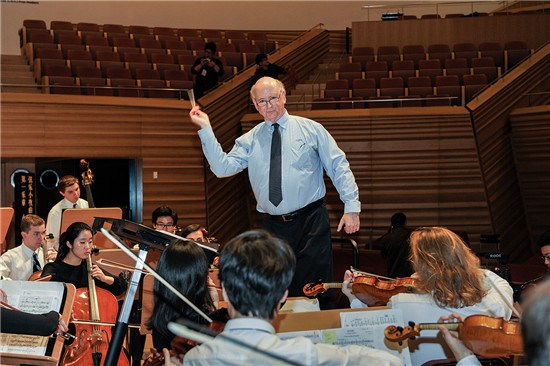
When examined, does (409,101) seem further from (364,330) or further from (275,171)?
(364,330)

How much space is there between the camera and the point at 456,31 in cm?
1286

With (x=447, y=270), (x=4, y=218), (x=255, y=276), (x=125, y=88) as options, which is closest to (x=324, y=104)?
(x=125, y=88)

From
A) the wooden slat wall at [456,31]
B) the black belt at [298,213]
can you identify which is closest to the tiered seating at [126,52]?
the wooden slat wall at [456,31]

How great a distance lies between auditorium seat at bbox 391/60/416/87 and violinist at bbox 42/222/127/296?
7.69 meters

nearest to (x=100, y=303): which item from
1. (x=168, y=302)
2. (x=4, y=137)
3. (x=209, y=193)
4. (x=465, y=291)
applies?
(x=168, y=302)

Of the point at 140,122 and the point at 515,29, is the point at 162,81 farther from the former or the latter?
the point at 515,29

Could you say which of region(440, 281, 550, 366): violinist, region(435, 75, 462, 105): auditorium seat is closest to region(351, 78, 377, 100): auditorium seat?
region(435, 75, 462, 105): auditorium seat

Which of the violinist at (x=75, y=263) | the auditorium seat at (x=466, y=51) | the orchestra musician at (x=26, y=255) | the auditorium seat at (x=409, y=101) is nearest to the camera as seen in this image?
the violinist at (x=75, y=263)

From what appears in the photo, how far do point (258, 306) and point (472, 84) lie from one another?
9782 mm

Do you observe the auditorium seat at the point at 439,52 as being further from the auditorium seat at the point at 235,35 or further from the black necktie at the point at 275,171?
the black necktie at the point at 275,171

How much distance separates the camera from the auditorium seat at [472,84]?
1079 centimetres

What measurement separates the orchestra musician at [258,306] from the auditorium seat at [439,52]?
10.5 metres

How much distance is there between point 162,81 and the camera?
35.0 ft

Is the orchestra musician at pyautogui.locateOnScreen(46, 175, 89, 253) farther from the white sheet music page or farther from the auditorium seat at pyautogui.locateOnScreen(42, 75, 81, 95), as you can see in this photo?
the white sheet music page
